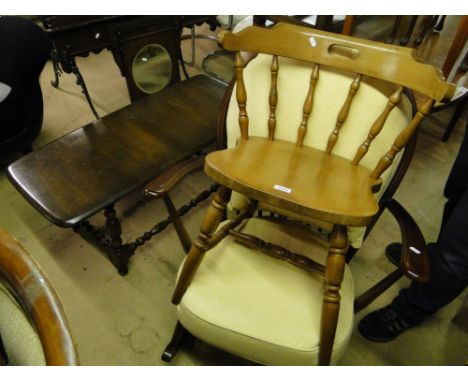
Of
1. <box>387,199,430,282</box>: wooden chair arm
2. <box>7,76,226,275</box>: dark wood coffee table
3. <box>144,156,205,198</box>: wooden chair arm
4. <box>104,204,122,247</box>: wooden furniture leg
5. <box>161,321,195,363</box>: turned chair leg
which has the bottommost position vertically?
<box>161,321,195,363</box>: turned chair leg

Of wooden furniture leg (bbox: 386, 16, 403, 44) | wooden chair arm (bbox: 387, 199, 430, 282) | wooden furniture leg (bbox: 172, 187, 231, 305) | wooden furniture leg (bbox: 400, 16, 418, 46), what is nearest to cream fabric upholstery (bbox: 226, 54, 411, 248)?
wooden chair arm (bbox: 387, 199, 430, 282)

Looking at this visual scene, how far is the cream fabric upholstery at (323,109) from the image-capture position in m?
0.95

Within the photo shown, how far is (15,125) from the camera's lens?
1838 mm

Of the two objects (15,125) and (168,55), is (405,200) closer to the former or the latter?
(168,55)

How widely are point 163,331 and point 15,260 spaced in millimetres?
1010

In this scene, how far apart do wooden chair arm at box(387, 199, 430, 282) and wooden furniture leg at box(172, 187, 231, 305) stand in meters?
0.51

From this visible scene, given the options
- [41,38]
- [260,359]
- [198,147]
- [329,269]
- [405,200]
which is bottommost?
[405,200]

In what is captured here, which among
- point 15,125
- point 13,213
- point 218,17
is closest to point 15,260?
point 13,213

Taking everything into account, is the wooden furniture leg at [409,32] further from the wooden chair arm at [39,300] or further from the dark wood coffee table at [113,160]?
the wooden chair arm at [39,300]

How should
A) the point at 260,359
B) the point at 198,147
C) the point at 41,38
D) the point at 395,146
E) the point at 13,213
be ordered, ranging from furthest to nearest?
the point at 13,213
the point at 41,38
the point at 198,147
the point at 260,359
the point at 395,146

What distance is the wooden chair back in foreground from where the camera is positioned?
2.77 ft

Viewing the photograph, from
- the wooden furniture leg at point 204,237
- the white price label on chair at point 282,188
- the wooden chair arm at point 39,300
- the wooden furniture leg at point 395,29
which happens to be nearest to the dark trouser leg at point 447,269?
the white price label on chair at point 282,188

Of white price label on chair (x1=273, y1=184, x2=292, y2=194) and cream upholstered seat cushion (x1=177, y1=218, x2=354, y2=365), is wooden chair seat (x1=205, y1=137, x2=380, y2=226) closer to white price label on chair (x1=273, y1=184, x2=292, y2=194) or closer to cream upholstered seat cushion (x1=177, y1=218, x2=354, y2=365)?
white price label on chair (x1=273, y1=184, x2=292, y2=194)

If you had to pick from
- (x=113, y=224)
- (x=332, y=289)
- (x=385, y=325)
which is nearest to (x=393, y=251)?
(x=385, y=325)
